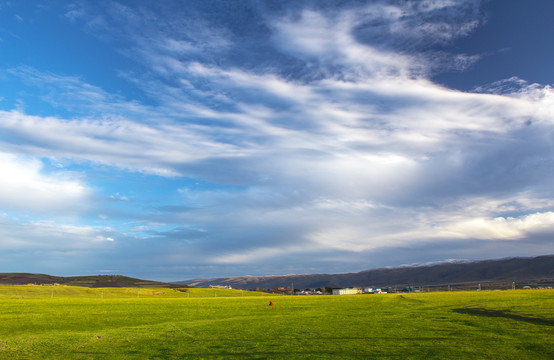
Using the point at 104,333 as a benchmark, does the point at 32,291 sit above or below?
below

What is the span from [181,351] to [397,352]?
5398mm

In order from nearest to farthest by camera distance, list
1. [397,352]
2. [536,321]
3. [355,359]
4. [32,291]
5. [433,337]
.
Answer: [355,359] → [397,352] → [433,337] → [536,321] → [32,291]

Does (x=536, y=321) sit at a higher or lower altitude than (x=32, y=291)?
higher

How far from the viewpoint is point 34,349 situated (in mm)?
10242

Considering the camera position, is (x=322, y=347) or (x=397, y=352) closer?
(x=397, y=352)

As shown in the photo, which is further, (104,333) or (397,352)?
(104,333)

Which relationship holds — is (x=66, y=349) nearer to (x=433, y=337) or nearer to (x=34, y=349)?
(x=34, y=349)

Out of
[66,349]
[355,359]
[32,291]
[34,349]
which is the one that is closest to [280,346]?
[355,359]

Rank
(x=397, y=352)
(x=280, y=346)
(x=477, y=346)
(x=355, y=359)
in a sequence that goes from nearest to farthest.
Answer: (x=355, y=359)
(x=397, y=352)
(x=477, y=346)
(x=280, y=346)

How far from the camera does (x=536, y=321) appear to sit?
14.2 m

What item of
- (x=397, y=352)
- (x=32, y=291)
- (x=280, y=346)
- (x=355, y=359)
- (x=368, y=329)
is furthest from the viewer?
(x=32, y=291)

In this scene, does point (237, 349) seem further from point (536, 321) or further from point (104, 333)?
point (536, 321)

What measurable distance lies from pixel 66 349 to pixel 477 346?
10.9 meters

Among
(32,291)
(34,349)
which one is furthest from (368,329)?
(32,291)
